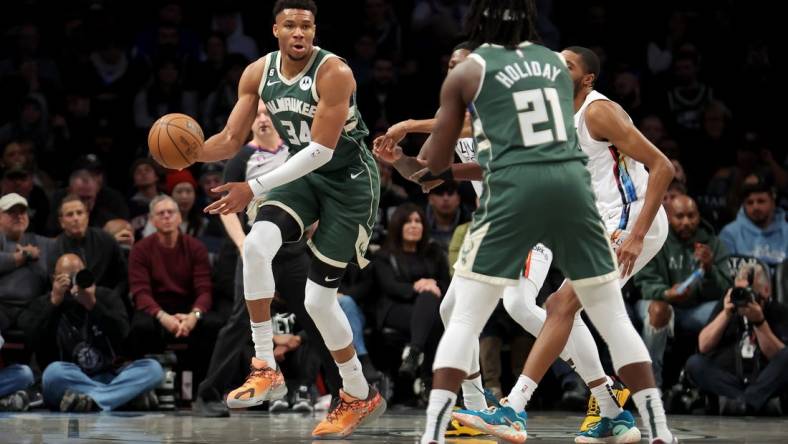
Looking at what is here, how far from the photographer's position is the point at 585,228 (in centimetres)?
513

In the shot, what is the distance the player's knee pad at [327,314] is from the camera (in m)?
6.85

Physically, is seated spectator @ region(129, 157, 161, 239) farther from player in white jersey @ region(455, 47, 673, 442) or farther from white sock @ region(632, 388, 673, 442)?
white sock @ region(632, 388, 673, 442)

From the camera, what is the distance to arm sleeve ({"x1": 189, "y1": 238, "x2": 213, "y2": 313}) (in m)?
9.91

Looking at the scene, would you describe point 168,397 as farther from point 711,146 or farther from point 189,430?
point 711,146

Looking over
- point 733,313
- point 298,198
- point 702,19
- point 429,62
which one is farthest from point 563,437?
point 702,19

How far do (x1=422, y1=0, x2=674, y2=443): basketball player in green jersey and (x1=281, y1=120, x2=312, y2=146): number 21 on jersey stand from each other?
1.69 meters

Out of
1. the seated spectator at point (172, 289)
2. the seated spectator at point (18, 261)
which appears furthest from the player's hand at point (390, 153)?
the seated spectator at point (18, 261)

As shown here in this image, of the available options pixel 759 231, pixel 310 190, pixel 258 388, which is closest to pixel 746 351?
pixel 759 231

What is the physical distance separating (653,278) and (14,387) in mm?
4829

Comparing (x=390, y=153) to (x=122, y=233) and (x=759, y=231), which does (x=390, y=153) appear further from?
(x=759, y=231)

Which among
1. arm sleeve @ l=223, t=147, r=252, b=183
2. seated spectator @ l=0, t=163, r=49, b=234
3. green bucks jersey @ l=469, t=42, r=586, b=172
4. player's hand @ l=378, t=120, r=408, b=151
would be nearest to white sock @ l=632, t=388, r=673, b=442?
green bucks jersey @ l=469, t=42, r=586, b=172

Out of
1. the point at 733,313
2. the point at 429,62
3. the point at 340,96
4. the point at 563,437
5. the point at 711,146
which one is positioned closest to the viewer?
the point at 340,96

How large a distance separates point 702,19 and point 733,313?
17.5 ft

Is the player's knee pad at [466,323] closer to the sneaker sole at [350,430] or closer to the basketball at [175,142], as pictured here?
the sneaker sole at [350,430]
